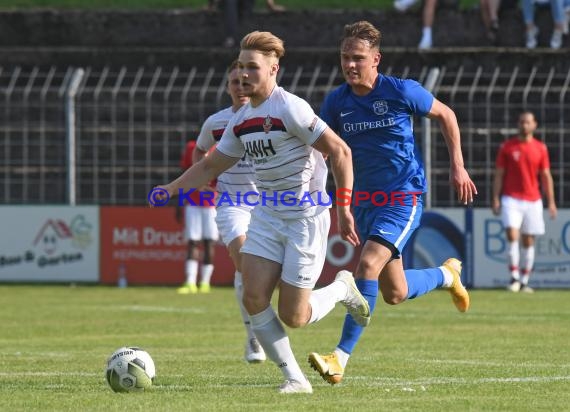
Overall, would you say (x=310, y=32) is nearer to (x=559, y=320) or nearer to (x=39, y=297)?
(x=39, y=297)

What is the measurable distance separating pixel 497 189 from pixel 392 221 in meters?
10.3

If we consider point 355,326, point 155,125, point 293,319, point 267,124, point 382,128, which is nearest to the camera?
point 267,124

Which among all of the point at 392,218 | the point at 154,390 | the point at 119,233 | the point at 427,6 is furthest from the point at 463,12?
the point at 154,390

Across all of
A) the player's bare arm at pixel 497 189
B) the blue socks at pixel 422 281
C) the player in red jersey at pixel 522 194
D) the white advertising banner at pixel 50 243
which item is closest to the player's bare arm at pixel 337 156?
the blue socks at pixel 422 281

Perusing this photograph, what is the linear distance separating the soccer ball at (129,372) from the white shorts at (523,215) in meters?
11.8

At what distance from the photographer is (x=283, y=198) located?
27.7 ft

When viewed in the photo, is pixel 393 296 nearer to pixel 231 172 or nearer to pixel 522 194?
pixel 231 172

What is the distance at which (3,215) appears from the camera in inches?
848

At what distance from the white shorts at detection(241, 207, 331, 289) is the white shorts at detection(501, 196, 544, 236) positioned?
1162 cm

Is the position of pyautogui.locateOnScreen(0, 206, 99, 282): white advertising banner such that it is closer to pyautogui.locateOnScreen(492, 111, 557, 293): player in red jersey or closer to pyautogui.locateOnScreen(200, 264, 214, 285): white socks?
pyautogui.locateOnScreen(200, 264, 214, 285): white socks

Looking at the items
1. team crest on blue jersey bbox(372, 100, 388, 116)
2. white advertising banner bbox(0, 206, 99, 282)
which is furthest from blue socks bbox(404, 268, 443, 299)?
white advertising banner bbox(0, 206, 99, 282)

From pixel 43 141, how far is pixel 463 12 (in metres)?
7.84

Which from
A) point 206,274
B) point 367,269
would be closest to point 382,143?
point 367,269

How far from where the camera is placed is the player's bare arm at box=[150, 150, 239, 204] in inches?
341
